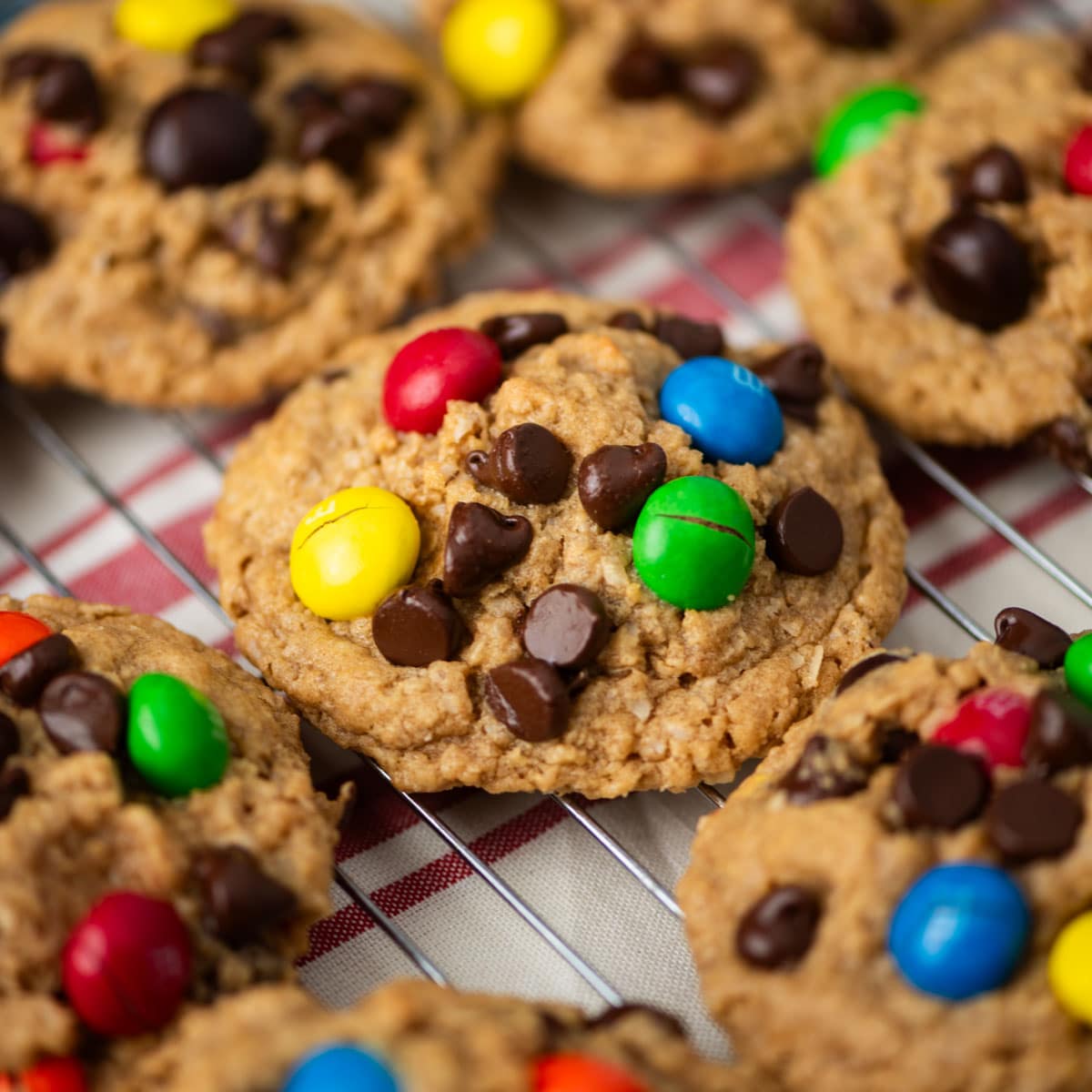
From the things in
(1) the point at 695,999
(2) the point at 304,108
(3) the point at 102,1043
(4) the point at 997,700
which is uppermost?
(2) the point at 304,108

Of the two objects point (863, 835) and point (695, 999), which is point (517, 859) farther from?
point (863, 835)

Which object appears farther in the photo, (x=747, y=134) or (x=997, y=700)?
(x=747, y=134)

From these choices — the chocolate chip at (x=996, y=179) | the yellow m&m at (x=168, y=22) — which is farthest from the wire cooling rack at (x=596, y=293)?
the yellow m&m at (x=168, y=22)

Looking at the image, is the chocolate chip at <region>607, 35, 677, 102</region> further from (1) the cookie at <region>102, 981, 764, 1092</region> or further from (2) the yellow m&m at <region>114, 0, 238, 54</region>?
(1) the cookie at <region>102, 981, 764, 1092</region>

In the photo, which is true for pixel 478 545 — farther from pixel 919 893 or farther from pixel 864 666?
pixel 919 893

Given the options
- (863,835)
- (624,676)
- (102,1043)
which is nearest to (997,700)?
(863,835)

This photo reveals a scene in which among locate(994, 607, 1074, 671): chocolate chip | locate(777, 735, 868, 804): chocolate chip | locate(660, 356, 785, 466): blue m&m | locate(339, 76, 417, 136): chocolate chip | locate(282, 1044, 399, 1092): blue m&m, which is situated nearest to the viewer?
locate(282, 1044, 399, 1092): blue m&m

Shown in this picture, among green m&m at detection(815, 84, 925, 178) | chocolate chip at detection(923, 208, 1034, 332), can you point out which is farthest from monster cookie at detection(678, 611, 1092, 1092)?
green m&m at detection(815, 84, 925, 178)
